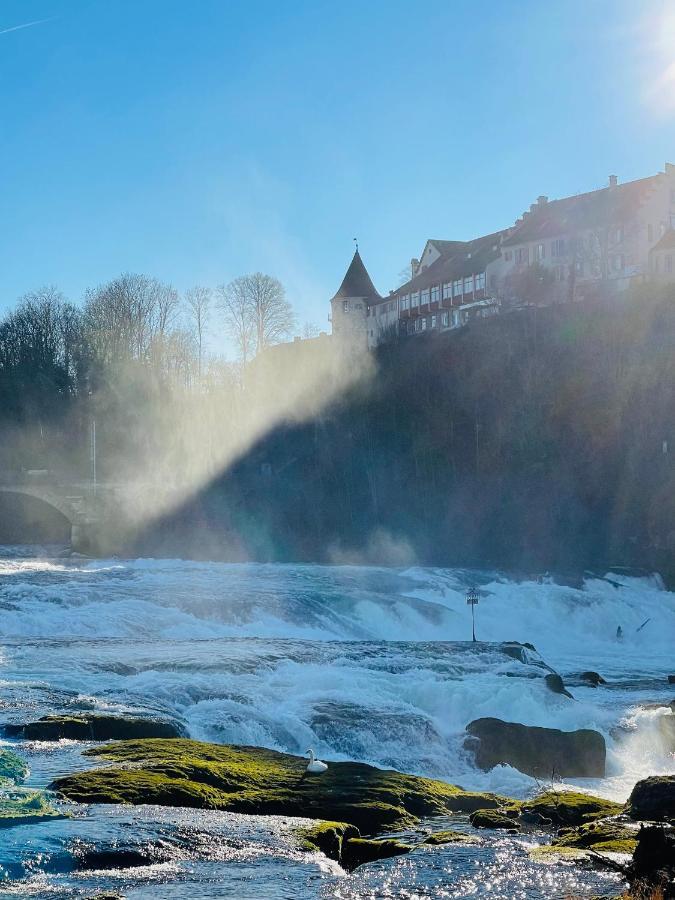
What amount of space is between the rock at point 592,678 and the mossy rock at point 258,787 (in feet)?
42.1

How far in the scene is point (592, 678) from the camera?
29188 mm

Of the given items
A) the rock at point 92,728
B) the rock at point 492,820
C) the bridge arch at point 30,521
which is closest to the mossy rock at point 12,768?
the rock at point 92,728

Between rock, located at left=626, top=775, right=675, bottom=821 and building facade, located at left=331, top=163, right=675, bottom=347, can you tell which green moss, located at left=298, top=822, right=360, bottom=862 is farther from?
building facade, located at left=331, top=163, right=675, bottom=347

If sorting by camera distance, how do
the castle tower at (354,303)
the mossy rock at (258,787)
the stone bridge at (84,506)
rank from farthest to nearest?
the castle tower at (354,303) → the stone bridge at (84,506) → the mossy rock at (258,787)

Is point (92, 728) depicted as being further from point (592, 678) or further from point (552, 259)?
point (552, 259)

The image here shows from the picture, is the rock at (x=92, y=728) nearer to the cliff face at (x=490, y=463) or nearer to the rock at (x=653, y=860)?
the rock at (x=653, y=860)

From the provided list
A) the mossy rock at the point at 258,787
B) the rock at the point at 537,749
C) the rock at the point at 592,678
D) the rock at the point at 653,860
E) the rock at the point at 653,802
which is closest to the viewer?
the rock at the point at 653,860

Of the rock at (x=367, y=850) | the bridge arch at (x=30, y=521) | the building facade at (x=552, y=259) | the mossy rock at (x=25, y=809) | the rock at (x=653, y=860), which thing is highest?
the building facade at (x=552, y=259)

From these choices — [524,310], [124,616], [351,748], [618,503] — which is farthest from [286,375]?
[351,748]

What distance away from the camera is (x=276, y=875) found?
1116cm

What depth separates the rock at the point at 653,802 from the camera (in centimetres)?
1410

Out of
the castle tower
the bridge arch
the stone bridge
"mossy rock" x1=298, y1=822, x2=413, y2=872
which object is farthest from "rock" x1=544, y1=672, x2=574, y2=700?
the castle tower

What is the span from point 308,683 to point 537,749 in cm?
551

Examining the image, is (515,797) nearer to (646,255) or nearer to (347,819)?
(347,819)
